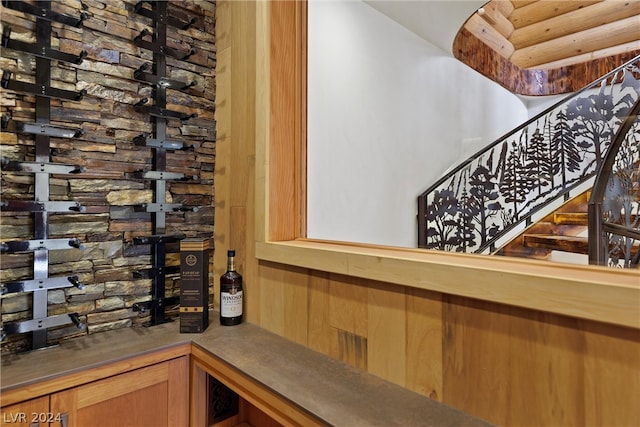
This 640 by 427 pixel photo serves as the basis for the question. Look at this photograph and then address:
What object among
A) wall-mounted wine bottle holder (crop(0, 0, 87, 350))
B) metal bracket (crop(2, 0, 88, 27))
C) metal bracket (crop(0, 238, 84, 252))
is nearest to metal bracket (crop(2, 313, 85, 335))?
wall-mounted wine bottle holder (crop(0, 0, 87, 350))

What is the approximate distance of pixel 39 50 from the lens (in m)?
1.28

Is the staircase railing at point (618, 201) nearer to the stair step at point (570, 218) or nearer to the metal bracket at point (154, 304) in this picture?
the stair step at point (570, 218)

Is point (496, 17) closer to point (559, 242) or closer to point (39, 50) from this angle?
point (559, 242)

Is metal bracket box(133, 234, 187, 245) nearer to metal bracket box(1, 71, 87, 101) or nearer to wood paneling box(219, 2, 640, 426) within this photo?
wood paneling box(219, 2, 640, 426)

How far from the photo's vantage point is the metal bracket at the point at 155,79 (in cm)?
153

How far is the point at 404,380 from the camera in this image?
1071 mm

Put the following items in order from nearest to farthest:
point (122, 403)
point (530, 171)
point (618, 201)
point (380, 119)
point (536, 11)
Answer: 1. point (618, 201)
2. point (122, 403)
3. point (530, 171)
4. point (536, 11)
5. point (380, 119)

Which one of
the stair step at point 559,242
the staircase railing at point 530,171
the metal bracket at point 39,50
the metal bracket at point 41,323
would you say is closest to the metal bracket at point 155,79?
the metal bracket at point 39,50

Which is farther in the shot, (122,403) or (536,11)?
(536,11)

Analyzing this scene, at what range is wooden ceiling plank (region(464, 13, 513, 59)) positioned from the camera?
62.2 inches

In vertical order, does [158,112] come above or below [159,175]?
above

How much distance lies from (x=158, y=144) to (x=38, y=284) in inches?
26.6

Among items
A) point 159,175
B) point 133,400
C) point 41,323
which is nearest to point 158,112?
point 159,175

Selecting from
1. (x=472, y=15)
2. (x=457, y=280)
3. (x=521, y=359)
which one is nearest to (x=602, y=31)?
(x=472, y=15)
